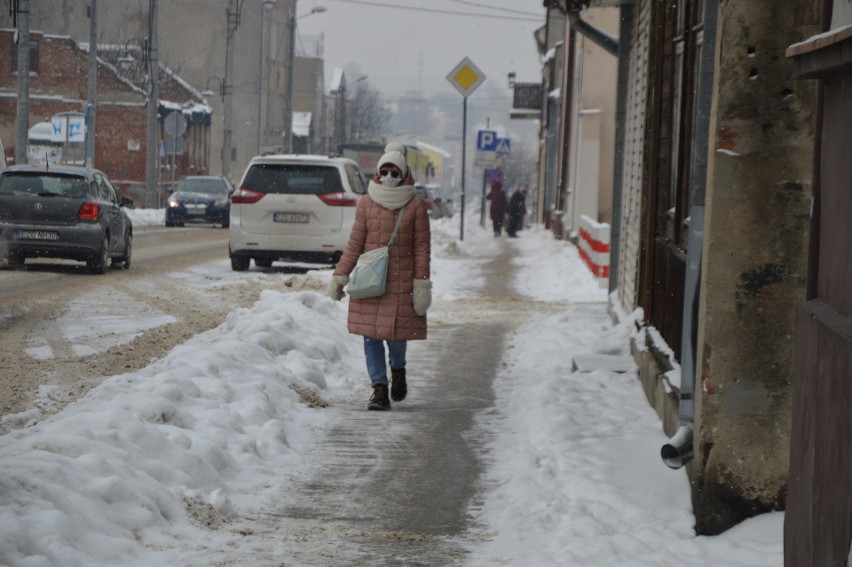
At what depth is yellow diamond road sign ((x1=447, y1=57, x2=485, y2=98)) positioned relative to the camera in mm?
26605

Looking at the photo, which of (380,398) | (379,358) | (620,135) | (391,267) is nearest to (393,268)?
(391,267)

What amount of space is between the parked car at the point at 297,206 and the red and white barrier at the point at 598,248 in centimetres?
350

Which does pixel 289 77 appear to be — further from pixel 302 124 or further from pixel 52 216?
pixel 52 216

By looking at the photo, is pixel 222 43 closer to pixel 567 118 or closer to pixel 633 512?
pixel 567 118

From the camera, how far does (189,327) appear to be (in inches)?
531

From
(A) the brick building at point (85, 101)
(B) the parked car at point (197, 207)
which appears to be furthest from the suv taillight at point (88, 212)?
(A) the brick building at point (85, 101)

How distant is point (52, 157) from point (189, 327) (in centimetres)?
3582

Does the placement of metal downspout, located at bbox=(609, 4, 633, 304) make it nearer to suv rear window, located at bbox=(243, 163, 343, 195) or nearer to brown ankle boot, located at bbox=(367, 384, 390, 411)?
suv rear window, located at bbox=(243, 163, 343, 195)

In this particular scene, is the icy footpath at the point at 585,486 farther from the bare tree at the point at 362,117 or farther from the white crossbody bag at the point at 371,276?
the bare tree at the point at 362,117

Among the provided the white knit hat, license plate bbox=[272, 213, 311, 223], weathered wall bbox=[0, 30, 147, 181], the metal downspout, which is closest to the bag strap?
the white knit hat

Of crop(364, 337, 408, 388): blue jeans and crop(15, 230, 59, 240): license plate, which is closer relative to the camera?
crop(364, 337, 408, 388): blue jeans

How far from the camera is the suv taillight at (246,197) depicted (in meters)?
21.0

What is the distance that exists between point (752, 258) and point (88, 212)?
14.8 metres

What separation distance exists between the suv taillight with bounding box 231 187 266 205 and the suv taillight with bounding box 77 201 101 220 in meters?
2.28
